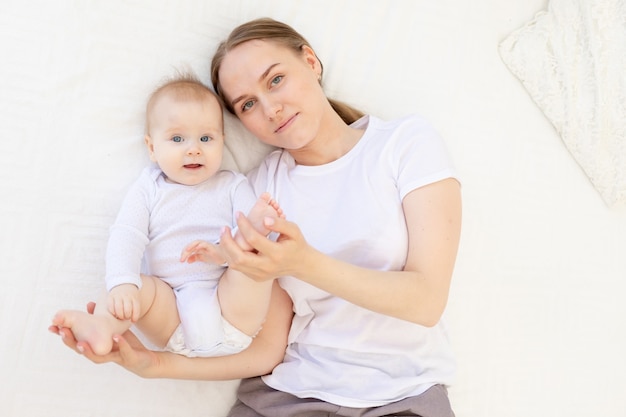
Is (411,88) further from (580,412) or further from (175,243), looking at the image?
(580,412)

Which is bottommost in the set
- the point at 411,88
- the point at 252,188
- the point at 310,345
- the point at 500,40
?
the point at 310,345

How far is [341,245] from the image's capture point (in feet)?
4.28

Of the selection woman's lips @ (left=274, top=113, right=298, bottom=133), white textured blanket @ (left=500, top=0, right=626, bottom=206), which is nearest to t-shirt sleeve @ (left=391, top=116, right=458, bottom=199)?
woman's lips @ (left=274, top=113, right=298, bottom=133)

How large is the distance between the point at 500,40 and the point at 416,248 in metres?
0.70

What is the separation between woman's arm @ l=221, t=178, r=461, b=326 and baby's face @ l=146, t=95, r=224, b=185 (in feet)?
0.94

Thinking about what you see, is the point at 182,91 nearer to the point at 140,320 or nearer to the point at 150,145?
the point at 150,145

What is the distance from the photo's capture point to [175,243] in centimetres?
129

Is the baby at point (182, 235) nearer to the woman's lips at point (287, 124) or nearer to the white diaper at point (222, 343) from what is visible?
the white diaper at point (222, 343)

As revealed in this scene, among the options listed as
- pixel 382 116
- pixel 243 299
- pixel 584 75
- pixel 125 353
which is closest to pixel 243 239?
pixel 243 299

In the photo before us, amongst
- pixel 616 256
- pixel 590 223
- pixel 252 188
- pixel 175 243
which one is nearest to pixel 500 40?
pixel 590 223

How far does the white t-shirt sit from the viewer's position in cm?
129

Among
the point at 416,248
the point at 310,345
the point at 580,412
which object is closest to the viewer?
the point at 416,248

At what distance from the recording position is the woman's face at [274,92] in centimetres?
130

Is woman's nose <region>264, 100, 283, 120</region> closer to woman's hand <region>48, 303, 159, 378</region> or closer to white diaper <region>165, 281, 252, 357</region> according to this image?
white diaper <region>165, 281, 252, 357</region>
